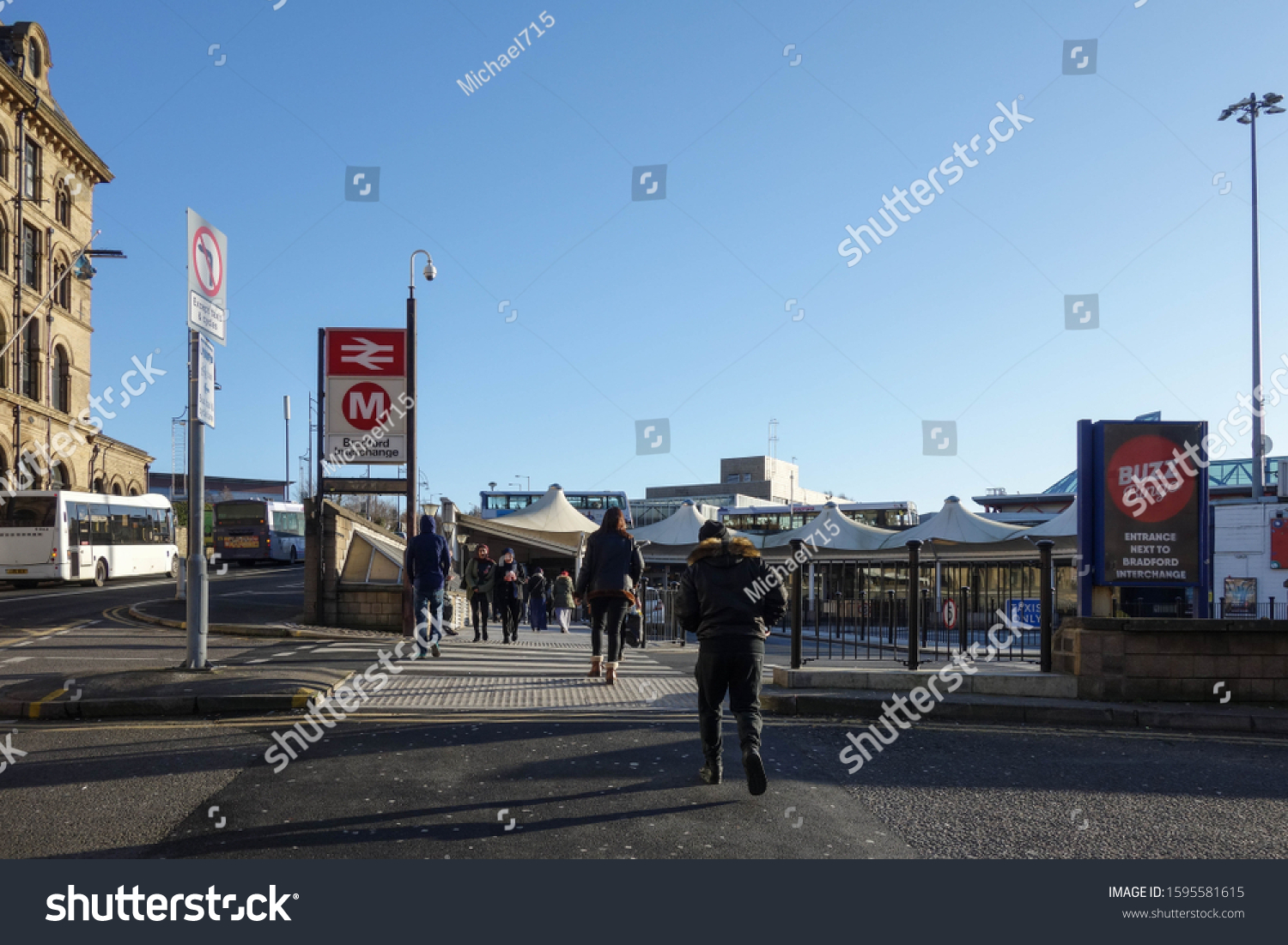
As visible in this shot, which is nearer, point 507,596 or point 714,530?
point 714,530

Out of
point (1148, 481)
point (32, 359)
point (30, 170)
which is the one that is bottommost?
point (1148, 481)

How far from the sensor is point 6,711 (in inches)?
311

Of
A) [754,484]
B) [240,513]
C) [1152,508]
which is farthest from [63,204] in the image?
[754,484]

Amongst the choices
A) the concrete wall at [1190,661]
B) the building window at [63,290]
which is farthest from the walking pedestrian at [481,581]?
the building window at [63,290]

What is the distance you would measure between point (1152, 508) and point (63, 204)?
154 feet

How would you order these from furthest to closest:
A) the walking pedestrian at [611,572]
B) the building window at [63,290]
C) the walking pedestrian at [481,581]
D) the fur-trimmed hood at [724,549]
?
the building window at [63,290], the walking pedestrian at [481,581], the walking pedestrian at [611,572], the fur-trimmed hood at [724,549]

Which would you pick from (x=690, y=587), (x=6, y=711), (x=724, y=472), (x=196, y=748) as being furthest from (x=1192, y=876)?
(x=724, y=472)

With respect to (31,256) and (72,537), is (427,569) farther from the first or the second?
(31,256)

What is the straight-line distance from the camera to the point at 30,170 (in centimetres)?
4156

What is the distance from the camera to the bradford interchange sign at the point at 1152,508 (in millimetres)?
11352

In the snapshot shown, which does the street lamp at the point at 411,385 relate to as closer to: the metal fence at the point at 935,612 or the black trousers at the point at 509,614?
the black trousers at the point at 509,614

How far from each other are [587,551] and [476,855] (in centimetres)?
551

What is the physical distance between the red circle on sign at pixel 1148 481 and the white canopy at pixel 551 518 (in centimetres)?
1928

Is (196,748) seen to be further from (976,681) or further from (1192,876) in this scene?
(976,681)
